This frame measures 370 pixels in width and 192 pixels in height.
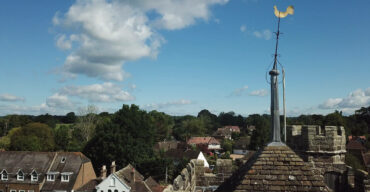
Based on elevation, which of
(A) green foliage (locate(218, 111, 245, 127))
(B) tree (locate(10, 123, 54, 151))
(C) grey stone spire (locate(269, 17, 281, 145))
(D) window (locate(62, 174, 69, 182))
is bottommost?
(D) window (locate(62, 174, 69, 182))

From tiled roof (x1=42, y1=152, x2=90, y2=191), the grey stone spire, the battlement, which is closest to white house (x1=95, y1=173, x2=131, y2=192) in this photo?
tiled roof (x1=42, y1=152, x2=90, y2=191)

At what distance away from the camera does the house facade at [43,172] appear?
1272 inches

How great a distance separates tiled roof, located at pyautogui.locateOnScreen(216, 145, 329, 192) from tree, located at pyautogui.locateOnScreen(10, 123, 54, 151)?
164 feet

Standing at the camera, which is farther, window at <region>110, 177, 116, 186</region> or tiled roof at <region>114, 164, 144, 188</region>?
tiled roof at <region>114, 164, 144, 188</region>

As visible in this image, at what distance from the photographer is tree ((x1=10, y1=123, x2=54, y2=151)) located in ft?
157

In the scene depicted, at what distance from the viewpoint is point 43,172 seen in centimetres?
3328

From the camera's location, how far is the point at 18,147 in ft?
158

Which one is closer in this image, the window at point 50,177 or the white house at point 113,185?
the white house at point 113,185

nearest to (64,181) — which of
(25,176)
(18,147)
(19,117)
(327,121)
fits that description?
(25,176)

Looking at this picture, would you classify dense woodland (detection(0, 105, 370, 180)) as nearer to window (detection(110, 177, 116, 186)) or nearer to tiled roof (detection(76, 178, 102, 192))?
tiled roof (detection(76, 178, 102, 192))

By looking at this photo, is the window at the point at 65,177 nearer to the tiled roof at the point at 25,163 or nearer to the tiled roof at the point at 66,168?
the tiled roof at the point at 66,168

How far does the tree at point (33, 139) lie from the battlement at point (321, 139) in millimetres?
46921

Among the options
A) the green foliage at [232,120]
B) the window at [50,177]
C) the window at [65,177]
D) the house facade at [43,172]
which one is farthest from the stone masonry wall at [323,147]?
the green foliage at [232,120]

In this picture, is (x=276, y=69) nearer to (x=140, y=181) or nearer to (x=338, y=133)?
(x=338, y=133)
